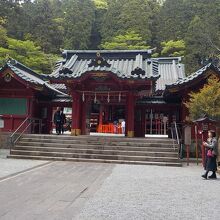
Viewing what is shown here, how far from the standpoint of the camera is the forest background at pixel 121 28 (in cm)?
4566

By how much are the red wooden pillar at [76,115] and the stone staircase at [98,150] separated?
1314 mm

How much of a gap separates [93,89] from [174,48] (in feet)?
98.9

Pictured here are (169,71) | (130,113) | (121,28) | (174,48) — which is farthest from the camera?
(121,28)

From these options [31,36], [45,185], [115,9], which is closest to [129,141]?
[45,185]

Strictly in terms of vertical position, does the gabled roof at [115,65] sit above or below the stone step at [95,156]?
above

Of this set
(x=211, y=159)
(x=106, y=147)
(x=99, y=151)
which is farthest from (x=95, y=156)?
(x=211, y=159)

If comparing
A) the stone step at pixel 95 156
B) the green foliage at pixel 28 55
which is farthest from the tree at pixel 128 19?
the stone step at pixel 95 156

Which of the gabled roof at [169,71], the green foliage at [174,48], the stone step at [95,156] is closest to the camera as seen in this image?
the stone step at [95,156]

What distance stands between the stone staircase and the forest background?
82.1 ft

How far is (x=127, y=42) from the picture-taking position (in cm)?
4747

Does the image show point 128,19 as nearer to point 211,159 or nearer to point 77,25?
point 77,25

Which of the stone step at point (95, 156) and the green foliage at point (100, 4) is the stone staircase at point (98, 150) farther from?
the green foliage at point (100, 4)

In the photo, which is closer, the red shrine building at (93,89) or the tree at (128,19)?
the red shrine building at (93,89)

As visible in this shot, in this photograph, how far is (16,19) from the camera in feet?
159
